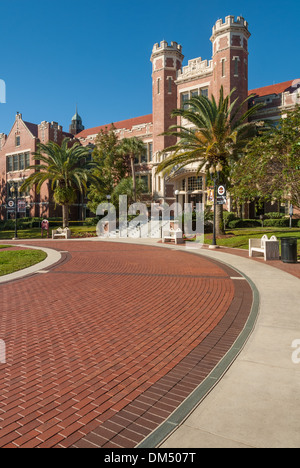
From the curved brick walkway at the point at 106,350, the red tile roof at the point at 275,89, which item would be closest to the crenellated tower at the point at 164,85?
the red tile roof at the point at 275,89

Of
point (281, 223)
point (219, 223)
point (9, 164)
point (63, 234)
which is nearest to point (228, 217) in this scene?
point (281, 223)

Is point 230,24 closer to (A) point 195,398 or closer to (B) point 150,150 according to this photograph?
(B) point 150,150

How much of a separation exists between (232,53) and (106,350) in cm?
3731

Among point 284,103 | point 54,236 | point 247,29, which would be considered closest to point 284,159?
point 54,236

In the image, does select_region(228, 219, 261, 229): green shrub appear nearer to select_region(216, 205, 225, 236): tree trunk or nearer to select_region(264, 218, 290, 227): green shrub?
select_region(264, 218, 290, 227): green shrub

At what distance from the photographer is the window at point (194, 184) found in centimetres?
3756

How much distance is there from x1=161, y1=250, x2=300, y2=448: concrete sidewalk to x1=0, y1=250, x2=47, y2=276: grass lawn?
30.5 feet

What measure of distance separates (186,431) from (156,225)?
87.3 ft

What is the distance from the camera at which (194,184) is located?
38031 mm

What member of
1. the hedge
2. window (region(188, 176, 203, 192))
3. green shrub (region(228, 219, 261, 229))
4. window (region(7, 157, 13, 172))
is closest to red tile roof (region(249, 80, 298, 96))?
window (region(188, 176, 203, 192))

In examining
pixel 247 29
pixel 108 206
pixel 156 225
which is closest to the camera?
pixel 156 225

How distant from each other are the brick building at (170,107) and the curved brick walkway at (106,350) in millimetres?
24125

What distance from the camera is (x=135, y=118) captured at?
5141 cm
